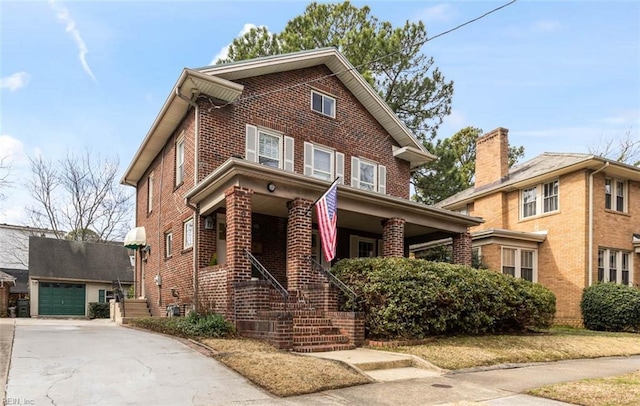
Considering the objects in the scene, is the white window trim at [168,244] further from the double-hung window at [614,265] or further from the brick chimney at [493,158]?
the double-hung window at [614,265]

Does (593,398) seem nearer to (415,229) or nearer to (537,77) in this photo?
(537,77)

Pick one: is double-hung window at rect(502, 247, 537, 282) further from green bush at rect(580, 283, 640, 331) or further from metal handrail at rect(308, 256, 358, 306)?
metal handrail at rect(308, 256, 358, 306)

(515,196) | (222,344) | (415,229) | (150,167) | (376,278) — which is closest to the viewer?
(222,344)

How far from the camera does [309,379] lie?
695cm

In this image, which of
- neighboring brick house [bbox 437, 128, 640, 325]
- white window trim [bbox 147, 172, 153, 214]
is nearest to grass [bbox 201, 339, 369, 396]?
white window trim [bbox 147, 172, 153, 214]

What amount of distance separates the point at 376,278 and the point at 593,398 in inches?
205

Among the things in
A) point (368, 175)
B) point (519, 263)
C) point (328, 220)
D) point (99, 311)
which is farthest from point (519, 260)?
point (99, 311)

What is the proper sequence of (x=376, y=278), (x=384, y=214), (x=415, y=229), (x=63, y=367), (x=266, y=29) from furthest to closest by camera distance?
1. (x=266, y=29)
2. (x=415, y=229)
3. (x=384, y=214)
4. (x=376, y=278)
5. (x=63, y=367)

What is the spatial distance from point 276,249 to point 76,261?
73.1 feet

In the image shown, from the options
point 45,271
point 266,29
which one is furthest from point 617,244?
point 45,271

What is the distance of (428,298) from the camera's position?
10.9m

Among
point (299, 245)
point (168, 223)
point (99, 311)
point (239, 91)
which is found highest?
point (239, 91)

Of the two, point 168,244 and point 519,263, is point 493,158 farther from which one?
point 168,244

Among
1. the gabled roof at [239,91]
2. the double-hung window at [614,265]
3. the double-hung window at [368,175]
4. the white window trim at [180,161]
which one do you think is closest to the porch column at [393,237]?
the double-hung window at [368,175]
